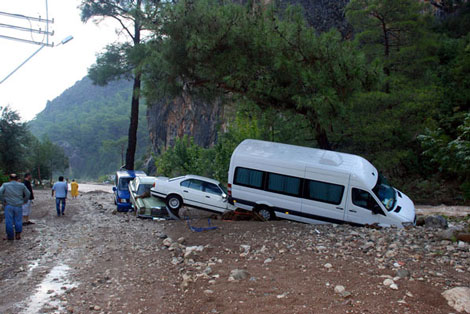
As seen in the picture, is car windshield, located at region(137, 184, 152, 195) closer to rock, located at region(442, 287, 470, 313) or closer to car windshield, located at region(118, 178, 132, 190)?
car windshield, located at region(118, 178, 132, 190)

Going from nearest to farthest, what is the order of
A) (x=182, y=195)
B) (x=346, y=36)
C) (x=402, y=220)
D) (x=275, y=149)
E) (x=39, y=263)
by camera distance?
(x=39, y=263)
(x=402, y=220)
(x=275, y=149)
(x=182, y=195)
(x=346, y=36)

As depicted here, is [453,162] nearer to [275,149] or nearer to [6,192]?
[275,149]

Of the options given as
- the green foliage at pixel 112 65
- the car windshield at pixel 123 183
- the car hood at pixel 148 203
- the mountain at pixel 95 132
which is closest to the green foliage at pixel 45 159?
the mountain at pixel 95 132

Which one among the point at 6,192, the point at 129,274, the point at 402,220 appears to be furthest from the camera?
the point at 402,220

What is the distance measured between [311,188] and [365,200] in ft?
5.02

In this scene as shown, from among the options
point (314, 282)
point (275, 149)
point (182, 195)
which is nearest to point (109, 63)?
point (182, 195)

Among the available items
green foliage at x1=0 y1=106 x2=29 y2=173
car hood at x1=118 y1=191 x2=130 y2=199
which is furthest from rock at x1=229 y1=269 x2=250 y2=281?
green foliage at x1=0 y1=106 x2=29 y2=173

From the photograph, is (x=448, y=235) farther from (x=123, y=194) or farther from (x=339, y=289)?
(x=123, y=194)

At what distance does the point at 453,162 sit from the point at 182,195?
863 centimetres

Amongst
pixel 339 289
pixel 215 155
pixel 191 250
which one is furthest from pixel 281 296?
pixel 215 155

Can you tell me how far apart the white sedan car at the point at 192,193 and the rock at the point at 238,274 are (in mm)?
6726

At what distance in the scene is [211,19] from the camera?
11180mm

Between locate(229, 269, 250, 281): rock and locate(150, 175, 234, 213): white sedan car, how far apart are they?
6726mm

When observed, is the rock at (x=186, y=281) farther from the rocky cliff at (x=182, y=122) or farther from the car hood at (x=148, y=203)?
the rocky cliff at (x=182, y=122)
